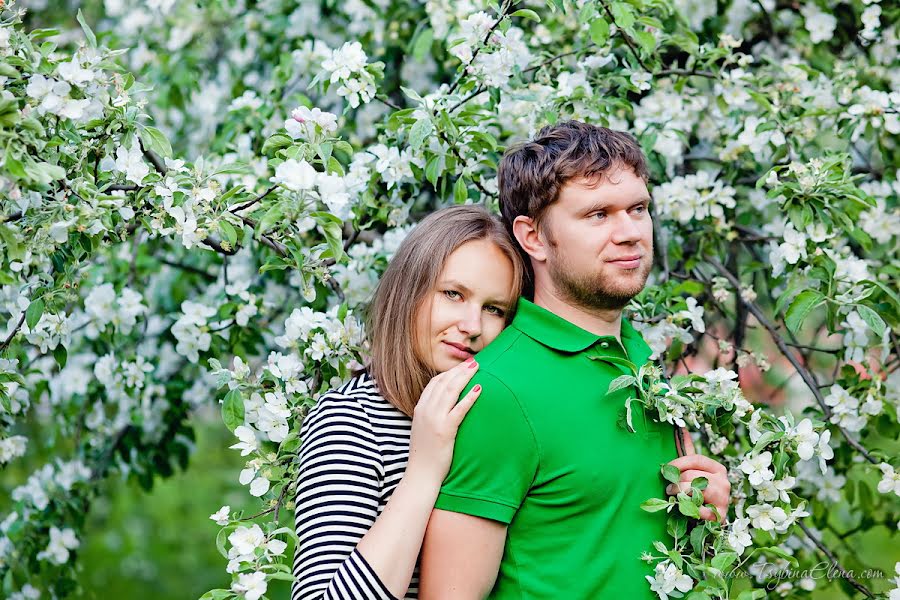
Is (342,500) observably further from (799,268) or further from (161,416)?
(161,416)

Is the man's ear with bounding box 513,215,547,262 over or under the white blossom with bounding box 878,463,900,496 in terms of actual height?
over

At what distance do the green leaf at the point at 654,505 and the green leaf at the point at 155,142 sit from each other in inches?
47.4

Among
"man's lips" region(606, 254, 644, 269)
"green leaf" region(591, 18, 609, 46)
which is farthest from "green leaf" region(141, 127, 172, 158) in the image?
"green leaf" region(591, 18, 609, 46)

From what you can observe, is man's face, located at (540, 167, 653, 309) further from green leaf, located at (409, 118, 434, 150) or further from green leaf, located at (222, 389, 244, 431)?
green leaf, located at (222, 389, 244, 431)

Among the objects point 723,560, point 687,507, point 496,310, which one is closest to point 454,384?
point 496,310

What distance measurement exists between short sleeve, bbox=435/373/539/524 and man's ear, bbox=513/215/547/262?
13.6 inches

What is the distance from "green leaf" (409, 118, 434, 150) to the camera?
2.31 meters

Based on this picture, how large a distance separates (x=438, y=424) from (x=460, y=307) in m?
0.31

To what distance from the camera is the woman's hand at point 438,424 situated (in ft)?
5.95

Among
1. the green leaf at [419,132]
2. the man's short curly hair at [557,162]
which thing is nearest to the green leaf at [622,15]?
the man's short curly hair at [557,162]

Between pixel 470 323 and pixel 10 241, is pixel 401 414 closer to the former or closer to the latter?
pixel 470 323

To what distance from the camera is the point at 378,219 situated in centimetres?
259

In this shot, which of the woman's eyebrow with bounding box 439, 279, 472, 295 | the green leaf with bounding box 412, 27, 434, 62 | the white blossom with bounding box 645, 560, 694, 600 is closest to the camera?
the white blossom with bounding box 645, 560, 694, 600

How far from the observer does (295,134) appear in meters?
2.11
